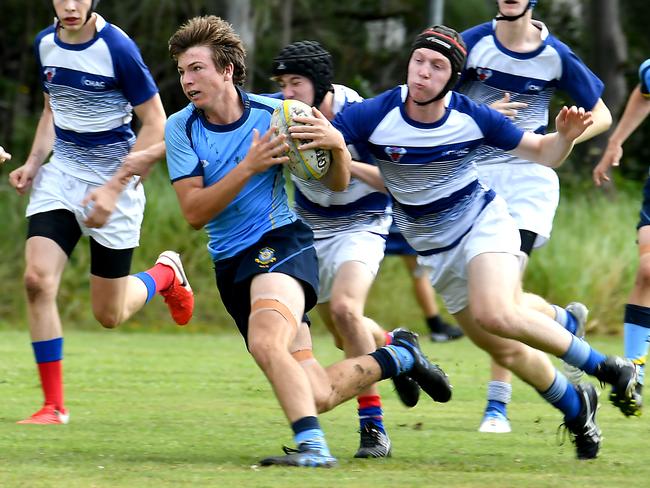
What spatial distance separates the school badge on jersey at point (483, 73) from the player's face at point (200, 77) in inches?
84.4

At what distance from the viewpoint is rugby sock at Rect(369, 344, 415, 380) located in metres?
6.06

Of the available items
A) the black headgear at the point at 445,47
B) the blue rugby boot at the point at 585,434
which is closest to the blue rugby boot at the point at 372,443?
the blue rugby boot at the point at 585,434

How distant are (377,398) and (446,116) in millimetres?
1354

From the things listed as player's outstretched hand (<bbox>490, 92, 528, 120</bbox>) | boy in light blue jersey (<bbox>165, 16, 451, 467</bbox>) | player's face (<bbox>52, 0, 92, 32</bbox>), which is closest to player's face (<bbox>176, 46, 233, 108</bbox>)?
boy in light blue jersey (<bbox>165, 16, 451, 467</bbox>)

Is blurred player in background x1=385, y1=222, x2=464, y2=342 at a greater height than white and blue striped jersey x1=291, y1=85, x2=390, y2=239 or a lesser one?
lesser

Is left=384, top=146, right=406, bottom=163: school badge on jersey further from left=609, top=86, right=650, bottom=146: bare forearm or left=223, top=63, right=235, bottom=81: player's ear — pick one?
left=609, top=86, right=650, bottom=146: bare forearm

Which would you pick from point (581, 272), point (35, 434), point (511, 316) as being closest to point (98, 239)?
point (35, 434)

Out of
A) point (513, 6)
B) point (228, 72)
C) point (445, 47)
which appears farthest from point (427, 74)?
point (513, 6)

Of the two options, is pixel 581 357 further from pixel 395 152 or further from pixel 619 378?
pixel 395 152

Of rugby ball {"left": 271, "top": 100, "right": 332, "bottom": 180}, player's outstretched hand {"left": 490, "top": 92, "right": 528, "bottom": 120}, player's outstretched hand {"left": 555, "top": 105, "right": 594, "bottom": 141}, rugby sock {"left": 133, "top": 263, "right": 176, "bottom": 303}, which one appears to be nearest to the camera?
rugby ball {"left": 271, "top": 100, "right": 332, "bottom": 180}

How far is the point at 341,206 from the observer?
702cm

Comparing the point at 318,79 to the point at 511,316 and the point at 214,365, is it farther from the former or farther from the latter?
the point at 214,365

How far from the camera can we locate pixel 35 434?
674cm

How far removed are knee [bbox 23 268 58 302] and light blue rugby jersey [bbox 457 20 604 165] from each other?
252cm
